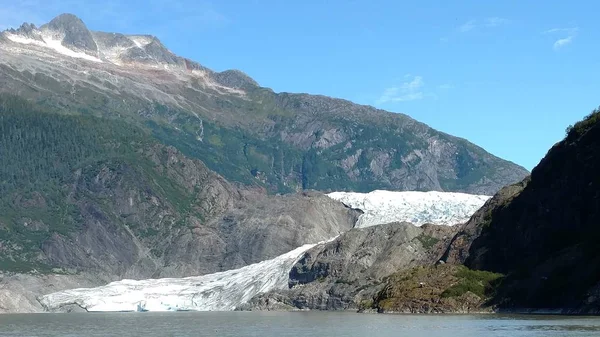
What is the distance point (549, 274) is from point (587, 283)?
47.9ft

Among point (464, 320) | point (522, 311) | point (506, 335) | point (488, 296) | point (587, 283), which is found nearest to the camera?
point (506, 335)

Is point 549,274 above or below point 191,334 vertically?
above

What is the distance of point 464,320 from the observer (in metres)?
157

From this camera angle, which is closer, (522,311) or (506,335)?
(506,335)

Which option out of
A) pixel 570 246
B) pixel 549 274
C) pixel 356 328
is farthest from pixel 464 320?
pixel 570 246

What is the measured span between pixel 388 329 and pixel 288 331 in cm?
1456

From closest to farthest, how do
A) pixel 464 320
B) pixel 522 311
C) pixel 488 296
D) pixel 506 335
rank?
1. pixel 506 335
2. pixel 464 320
3. pixel 522 311
4. pixel 488 296

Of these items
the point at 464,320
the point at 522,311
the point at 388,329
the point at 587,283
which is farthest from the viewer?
the point at 522,311

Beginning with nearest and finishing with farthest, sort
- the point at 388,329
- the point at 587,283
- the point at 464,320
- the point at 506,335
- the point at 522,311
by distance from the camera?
the point at 506,335 → the point at 388,329 → the point at 464,320 → the point at 587,283 → the point at 522,311

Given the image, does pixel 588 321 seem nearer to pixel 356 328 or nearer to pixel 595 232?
pixel 356 328

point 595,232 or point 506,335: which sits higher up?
point 595,232

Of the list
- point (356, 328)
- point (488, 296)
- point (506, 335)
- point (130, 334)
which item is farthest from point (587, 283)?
point (130, 334)

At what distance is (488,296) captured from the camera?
194 meters

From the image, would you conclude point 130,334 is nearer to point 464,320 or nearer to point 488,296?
point 464,320
